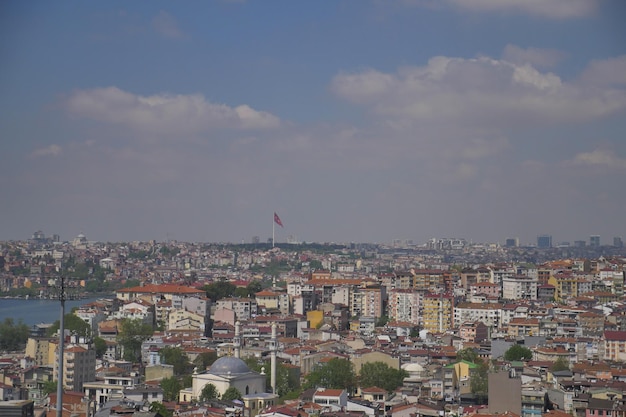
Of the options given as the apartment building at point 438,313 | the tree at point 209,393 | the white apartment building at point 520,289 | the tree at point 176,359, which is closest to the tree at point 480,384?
the tree at point 209,393

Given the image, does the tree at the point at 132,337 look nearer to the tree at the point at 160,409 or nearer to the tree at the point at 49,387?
the tree at the point at 49,387

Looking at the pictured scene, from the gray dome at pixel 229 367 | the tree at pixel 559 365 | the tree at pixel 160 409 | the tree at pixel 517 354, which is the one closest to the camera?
the tree at pixel 160 409

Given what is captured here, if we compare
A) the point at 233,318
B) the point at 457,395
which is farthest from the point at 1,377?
the point at 233,318

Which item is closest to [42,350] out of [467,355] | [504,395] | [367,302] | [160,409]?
[467,355]

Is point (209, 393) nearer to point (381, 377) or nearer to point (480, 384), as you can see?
point (381, 377)

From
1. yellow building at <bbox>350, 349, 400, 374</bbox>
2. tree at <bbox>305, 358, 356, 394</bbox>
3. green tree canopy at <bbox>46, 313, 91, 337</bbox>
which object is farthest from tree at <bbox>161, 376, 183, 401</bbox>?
green tree canopy at <bbox>46, 313, 91, 337</bbox>

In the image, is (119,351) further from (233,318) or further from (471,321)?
(471,321)

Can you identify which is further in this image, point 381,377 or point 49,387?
point 49,387
